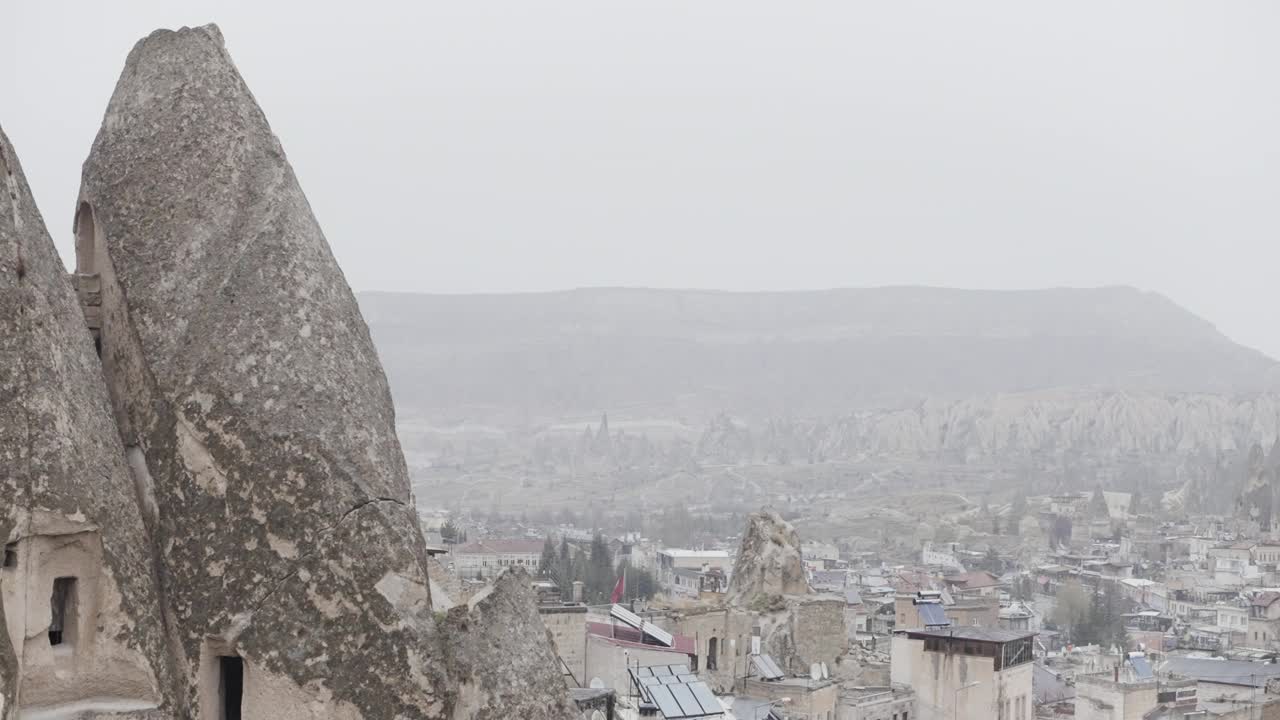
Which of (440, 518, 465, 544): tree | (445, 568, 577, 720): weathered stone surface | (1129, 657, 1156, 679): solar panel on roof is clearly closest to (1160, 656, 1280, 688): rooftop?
(1129, 657, 1156, 679): solar panel on roof

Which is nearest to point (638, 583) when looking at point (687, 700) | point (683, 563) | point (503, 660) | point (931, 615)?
point (683, 563)

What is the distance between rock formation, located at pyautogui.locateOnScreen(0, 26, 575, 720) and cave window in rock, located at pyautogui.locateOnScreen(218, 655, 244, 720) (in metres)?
0.02

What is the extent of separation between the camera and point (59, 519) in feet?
33.4

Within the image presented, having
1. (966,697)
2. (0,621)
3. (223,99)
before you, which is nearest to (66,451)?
(0,621)

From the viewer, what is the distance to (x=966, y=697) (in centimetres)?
4528

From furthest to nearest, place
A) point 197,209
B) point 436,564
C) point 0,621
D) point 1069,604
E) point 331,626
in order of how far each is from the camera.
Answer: point 1069,604 → point 436,564 → point 197,209 → point 331,626 → point 0,621

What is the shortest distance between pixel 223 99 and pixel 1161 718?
43783mm

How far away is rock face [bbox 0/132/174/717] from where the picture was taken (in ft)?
33.1

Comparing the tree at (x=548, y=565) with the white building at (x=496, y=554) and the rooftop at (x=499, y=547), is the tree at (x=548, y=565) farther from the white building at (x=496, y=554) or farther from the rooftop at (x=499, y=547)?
the rooftop at (x=499, y=547)

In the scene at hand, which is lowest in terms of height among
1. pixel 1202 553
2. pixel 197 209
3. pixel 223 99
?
pixel 1202 553

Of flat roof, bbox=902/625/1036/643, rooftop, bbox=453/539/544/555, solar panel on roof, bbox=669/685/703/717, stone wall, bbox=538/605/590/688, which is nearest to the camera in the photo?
solar panel on roof, bbox=669/685/703/717

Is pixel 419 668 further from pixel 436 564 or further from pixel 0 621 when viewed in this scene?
pixel 436 564

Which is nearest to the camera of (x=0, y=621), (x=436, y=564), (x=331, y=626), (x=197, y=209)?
(x=0, y=621)

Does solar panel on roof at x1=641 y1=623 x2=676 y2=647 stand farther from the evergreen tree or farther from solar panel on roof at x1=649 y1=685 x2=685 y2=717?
the evergreen tree
